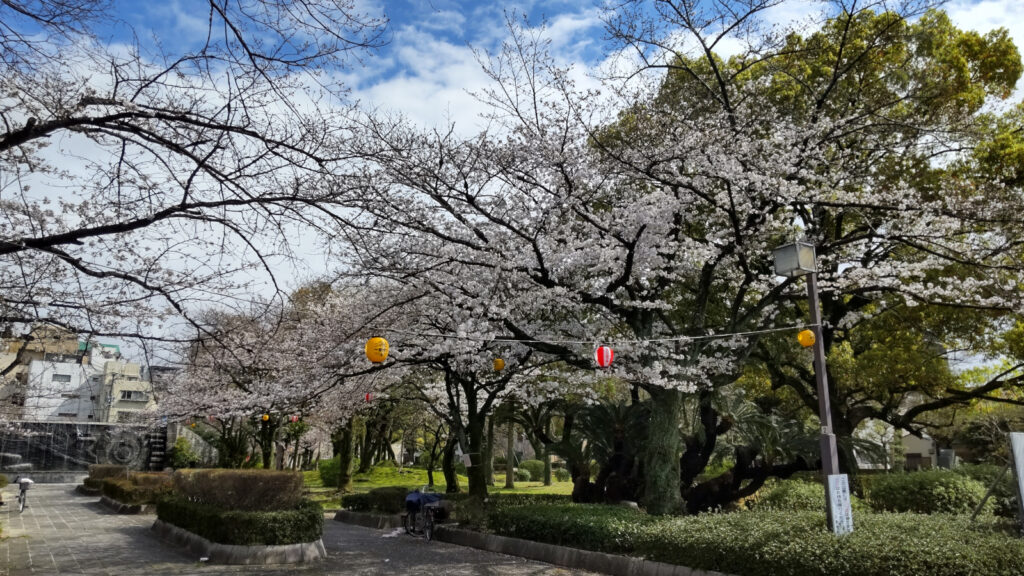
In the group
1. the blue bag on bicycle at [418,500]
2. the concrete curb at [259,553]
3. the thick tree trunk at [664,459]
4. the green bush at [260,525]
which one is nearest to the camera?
the concrete curb at [259,553]

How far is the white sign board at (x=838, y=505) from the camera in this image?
301 inches

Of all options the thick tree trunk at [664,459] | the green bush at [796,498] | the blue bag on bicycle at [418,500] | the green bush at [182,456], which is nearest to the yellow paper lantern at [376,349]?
the thick tree trunk at [664,459]

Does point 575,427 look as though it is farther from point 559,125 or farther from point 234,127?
point 234,127

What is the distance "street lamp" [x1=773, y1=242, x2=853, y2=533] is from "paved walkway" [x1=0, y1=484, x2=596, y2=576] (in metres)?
3.42

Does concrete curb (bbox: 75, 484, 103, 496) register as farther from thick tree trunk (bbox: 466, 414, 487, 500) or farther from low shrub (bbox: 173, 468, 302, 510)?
thick tree trunk (bbox: 466, 414, 487, 500)

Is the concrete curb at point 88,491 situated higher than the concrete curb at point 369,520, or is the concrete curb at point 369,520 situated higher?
the concrete curb at point 369,520

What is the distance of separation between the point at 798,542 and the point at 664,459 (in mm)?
4325

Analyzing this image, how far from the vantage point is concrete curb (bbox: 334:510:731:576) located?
846cm

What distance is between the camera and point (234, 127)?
4.96 m

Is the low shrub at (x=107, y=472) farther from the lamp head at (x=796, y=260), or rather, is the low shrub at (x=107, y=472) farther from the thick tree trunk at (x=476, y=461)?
the lamp head at (x=796, y=260)

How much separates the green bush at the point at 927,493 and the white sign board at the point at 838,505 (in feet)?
18.6

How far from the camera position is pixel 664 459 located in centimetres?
1154

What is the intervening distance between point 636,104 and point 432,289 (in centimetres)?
521

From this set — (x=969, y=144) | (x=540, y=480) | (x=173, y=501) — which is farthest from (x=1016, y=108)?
(x=540, y=480)
